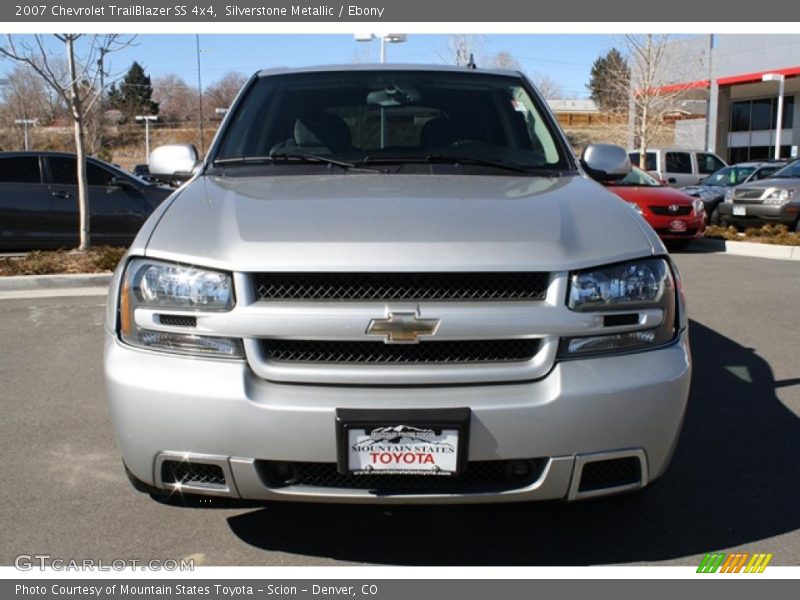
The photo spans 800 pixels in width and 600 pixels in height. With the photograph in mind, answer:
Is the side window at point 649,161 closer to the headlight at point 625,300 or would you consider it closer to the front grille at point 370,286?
the headlight at point 625,300

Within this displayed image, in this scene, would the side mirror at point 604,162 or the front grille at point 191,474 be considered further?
the side mirror at point 604,162

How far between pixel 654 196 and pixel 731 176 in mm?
7001

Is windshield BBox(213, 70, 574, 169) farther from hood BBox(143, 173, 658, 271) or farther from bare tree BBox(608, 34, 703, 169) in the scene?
bare tree BBox(608, 34, 703, 169)

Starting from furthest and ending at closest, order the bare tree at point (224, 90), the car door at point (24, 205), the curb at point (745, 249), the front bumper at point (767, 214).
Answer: the bare tree at point (224, 90) → the front bumper at point (767, 214) → the curb at point (745, 249) → the car door at point (24, 205)

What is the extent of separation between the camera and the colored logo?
294 centimetres

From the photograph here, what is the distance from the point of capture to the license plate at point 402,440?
2.51m

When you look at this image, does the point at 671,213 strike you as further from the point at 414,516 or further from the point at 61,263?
the point at 414,516

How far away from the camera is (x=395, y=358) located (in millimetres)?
2627

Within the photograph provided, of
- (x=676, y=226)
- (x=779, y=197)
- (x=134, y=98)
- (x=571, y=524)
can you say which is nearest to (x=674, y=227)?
(x=676, y=226)

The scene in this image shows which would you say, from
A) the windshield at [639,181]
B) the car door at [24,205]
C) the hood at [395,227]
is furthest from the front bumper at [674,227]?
the hood at [395,227]

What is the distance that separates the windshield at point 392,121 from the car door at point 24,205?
739 centimetres

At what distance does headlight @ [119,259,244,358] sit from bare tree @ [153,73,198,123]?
240 feet

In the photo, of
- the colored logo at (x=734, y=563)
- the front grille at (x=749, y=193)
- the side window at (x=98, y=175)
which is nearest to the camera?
the colored logo at (x=734, y=563)

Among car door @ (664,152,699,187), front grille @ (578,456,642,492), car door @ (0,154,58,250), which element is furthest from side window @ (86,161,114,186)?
car door @ (664,152,699,187)
